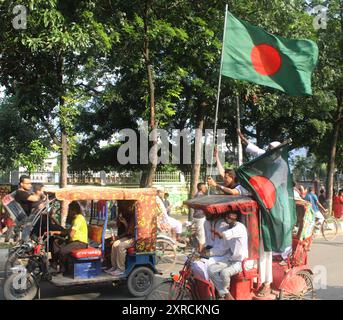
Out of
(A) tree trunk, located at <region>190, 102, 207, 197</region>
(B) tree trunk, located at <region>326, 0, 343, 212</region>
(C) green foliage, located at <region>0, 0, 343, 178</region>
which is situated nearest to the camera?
(C) green foliage, located at <region>0, 0, 343, 178</region>

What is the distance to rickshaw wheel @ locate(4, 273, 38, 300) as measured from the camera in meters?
7.25

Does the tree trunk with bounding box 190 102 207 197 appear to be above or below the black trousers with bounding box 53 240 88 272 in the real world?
above

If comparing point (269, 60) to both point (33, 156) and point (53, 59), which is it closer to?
point (53, 59)

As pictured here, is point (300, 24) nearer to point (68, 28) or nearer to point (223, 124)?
point (68, 28)

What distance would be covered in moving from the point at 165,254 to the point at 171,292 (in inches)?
195

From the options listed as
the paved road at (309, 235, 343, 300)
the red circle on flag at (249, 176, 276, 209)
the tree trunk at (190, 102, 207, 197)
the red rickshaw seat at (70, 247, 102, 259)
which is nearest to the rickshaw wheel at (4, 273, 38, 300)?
the red rickshaw seat at (70, 247, 102, 259)

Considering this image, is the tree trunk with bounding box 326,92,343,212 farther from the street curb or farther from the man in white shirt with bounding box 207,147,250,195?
the man in white shirt with bounding box 207,147,250,195

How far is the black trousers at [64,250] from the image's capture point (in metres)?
7.89

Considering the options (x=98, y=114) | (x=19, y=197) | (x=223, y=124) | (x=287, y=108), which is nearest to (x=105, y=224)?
(x=19, y=197)

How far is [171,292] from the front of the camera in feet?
19.2

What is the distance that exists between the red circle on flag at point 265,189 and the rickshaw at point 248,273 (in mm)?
143

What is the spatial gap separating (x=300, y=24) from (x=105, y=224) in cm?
1069

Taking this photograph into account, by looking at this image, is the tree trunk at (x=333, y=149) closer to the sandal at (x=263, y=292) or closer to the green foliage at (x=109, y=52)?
the green foliage at (x=109, y=52)

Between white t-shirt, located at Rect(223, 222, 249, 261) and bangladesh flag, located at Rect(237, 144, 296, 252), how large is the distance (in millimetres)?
403
